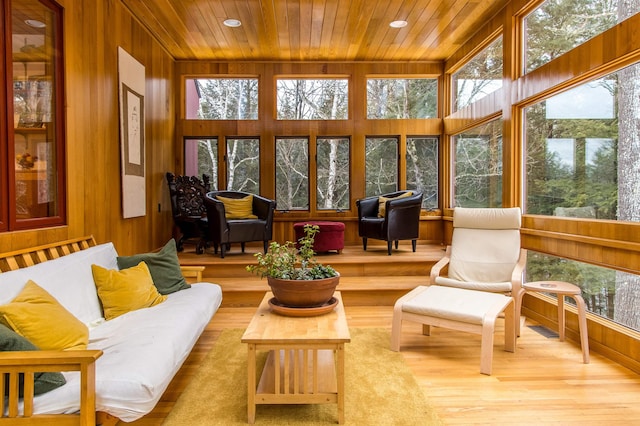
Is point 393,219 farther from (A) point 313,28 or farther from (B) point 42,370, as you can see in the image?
(B) point 42,370

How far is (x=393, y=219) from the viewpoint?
545 centimetres

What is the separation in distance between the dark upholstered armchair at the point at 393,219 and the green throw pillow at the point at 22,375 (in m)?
4.22

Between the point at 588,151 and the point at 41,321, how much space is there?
3823mm

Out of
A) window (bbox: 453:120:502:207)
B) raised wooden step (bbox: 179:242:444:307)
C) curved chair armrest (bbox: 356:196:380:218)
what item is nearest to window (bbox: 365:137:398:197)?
curved chair armrest (bbox: 356:196:380:218)

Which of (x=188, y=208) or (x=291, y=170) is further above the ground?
(x=291, y=170)

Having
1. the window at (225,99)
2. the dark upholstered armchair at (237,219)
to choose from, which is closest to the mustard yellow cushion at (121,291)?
the dark upholstered armchair at (237,219)

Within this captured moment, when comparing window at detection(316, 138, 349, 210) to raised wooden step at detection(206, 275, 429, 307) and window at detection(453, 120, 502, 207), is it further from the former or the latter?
raised wooden step at detection(206, 275, 429, 307)

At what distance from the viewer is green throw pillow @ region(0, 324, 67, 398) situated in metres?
1.67

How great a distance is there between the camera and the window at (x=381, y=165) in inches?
260

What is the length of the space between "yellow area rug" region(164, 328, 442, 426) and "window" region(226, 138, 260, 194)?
3.68 metres

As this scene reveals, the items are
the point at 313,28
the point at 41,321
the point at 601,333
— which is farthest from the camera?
the point at 313,28

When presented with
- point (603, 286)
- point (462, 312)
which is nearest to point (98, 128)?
point (462, 312)

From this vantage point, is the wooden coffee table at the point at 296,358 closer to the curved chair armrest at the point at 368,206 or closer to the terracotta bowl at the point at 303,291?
the terracotta bowl at the point at 303,291

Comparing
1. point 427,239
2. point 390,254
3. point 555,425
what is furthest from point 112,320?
point 427,239
